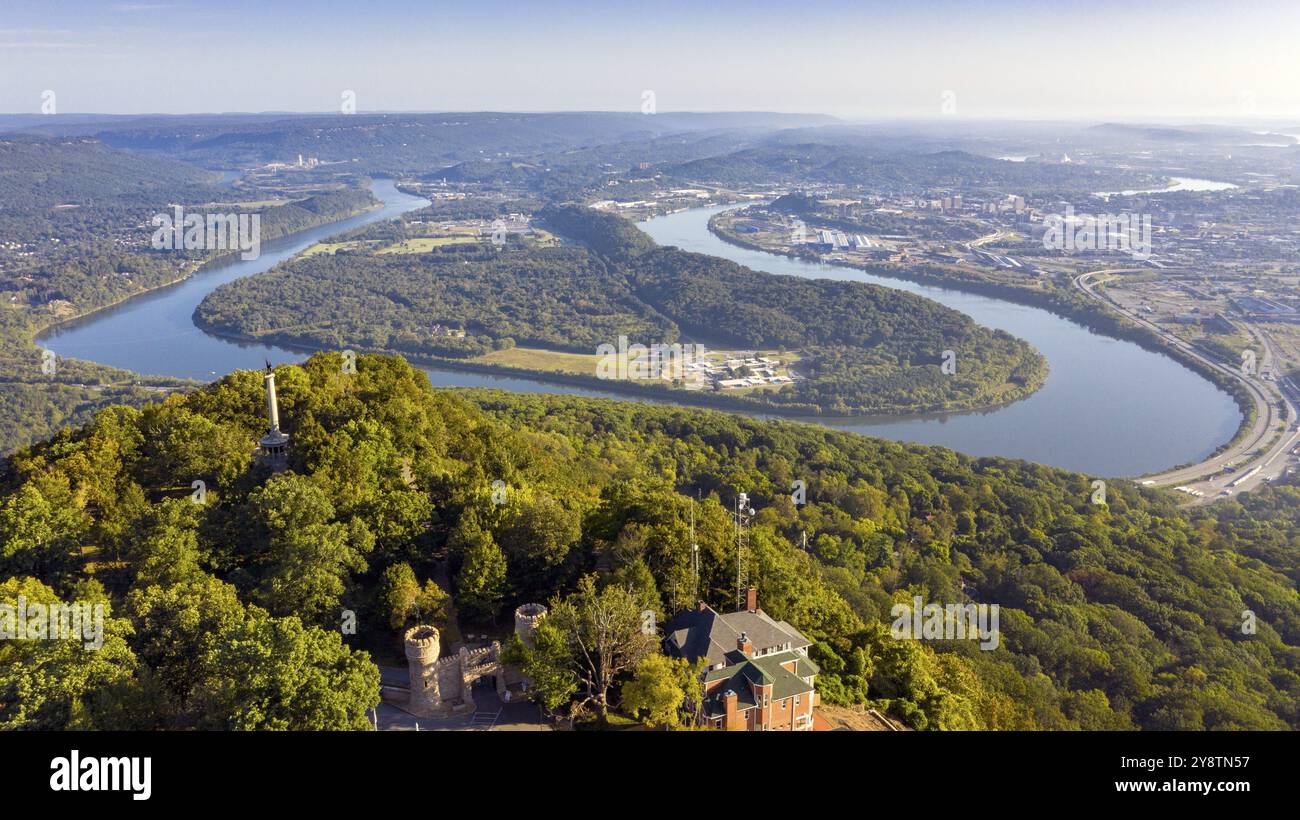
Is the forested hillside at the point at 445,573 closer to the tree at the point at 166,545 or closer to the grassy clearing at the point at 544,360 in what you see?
the tree at the point at 166,545

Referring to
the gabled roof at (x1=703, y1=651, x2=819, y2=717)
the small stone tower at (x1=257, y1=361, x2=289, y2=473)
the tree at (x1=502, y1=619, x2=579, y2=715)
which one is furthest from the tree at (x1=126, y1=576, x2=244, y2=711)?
the gabled roof at (x1=703, y1=651, x2=819, y2=717)

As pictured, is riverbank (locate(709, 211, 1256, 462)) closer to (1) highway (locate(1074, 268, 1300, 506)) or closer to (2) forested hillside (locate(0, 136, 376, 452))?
(1) highway (locate(1074, 268, 1300, 506))

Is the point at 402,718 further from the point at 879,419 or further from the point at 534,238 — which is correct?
the point at 534,238

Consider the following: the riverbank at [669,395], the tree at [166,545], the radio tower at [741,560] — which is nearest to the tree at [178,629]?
the tree at [166,545]

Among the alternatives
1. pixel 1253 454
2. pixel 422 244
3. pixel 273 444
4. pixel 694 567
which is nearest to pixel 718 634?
pixel 694 567

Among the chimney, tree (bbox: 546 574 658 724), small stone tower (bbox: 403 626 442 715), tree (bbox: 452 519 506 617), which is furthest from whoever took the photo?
tree (bbox: 452 519 506 617)
